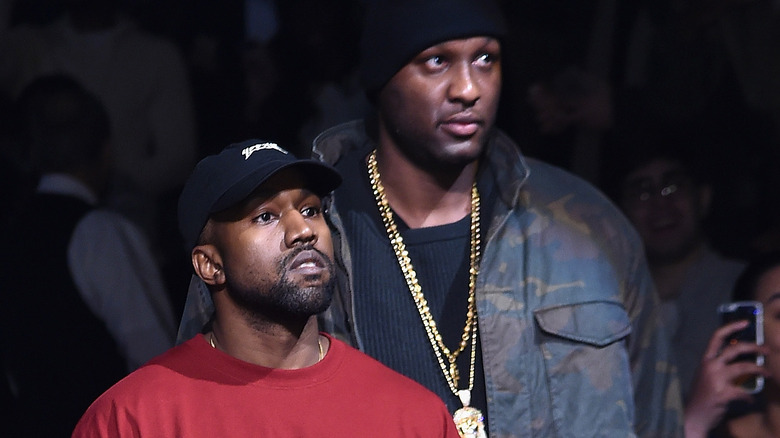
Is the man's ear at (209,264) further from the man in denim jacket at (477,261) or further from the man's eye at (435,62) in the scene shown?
the man's eye at (435,62)

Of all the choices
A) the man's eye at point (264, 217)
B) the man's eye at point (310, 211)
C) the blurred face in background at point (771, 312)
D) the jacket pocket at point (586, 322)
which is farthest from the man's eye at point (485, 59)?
the blurred face in background at point (771, 312)

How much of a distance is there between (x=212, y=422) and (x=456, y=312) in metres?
0.92

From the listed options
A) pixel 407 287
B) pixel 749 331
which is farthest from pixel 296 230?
pixel 749 331

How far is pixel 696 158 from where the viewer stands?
5.00m

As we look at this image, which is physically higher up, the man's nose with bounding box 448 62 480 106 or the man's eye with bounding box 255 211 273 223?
the man's nose with bounding box 448 62 480 106

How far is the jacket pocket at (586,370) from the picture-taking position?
11.0 ft

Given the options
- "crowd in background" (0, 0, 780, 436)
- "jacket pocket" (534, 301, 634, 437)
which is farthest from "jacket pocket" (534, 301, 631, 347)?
"crowd in background" (0, 0, 780, 436)

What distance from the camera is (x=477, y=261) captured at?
11.5 ft

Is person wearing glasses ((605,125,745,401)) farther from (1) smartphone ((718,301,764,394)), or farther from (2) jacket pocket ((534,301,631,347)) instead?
(2) jacket pocket ((534,301,631,347))

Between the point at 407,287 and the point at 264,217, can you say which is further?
the point at 407,287

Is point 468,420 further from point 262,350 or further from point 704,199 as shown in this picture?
point 704,199

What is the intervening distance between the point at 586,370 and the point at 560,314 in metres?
0.15

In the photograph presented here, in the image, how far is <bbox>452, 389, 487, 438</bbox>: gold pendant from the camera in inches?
129

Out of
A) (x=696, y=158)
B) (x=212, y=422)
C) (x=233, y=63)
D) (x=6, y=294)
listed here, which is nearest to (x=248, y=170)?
(x=212, y=422)
